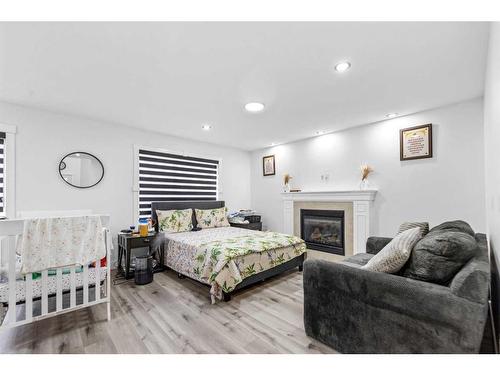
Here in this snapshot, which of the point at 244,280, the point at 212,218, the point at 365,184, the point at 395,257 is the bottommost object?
the point at 244,280

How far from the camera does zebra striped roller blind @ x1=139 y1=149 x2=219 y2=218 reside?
412cm

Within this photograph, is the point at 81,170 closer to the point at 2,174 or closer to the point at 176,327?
the point at 2,174

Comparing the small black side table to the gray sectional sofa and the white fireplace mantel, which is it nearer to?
the gray sectional sofa

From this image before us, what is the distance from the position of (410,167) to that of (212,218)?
3428 millimetres

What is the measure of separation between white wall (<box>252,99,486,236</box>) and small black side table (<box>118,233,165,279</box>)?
3003 millimetres

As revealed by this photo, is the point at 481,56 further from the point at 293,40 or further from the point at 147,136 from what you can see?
the point at 147,136

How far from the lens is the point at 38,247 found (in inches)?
70.0

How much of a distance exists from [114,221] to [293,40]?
3.59m

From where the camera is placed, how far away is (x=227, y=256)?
252 cm

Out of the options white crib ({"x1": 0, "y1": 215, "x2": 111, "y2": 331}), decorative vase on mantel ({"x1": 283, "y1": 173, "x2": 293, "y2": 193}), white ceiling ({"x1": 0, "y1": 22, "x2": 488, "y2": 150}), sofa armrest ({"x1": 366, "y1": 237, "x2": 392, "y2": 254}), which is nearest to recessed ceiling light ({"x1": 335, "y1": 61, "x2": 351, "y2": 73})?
white ceiling ({"x1": 0, "y1": 22, "x2": 488, "y2": 150})

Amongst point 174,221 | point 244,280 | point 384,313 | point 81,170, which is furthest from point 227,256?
point 81,170

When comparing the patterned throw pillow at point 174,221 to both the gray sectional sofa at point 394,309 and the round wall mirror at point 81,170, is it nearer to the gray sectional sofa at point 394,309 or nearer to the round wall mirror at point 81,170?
the round wall mirror at point 81,170

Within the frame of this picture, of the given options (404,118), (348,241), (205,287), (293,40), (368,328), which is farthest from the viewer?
(348,241)
